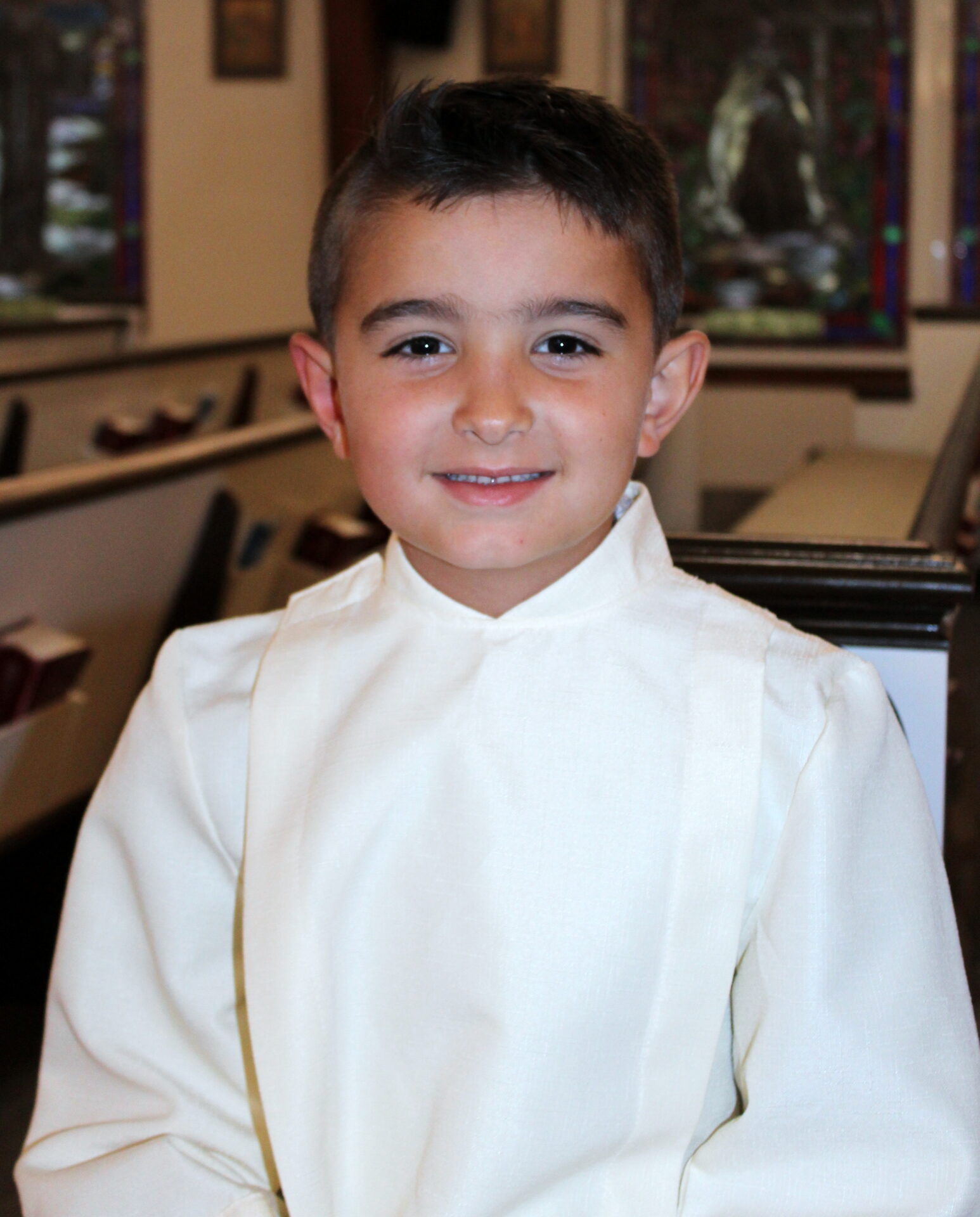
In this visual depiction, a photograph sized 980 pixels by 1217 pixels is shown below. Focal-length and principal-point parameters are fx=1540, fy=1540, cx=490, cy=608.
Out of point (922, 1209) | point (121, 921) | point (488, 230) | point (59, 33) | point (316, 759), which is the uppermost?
point (59, 33)

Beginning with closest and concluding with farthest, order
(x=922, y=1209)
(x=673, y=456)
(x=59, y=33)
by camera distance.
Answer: (x=922, y=1209) → (x=673, y=456) → (x=59, y=33)

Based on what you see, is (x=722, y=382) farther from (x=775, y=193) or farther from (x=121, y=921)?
(x=121, y=921)

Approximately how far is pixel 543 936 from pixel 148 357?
5456 mm

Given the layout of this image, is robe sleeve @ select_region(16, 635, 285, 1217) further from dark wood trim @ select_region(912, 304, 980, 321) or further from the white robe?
dark wood trim @ select_region(912, 304, 980, 321)

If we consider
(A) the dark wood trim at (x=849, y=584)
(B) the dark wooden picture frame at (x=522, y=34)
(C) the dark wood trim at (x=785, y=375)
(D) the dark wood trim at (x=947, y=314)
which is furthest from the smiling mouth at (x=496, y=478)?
(B) the dark wooden picture frame at (x=522, y=34)

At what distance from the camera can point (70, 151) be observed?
9570 mm

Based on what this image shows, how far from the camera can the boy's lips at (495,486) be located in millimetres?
1203

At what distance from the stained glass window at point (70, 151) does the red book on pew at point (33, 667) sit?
270 inches

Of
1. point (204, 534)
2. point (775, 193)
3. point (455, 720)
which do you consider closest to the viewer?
point (455, 720)

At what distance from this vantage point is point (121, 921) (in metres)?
1.34

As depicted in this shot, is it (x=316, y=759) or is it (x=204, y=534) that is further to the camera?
(x=204, y=534)

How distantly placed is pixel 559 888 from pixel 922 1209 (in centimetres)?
35

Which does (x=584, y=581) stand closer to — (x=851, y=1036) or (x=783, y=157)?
(x=851, y=1036)

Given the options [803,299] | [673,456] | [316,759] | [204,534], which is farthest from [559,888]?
[803,299]
